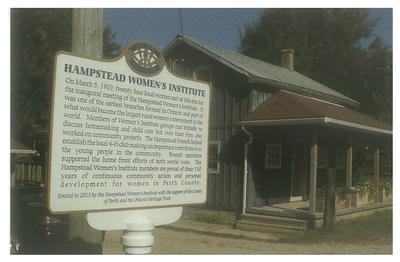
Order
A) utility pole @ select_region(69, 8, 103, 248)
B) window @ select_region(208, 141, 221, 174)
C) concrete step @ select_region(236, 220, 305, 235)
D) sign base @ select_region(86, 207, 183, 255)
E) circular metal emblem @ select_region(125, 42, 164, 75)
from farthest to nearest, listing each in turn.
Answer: window @ select_region(208, 141, 221, 174) → concrete step @ select_region(236, 220, 305, 235) → utility pole @ select_region(69, 8, 103, 248) → circular metal emblem @ select_region(125, 42, 164, 75) → sign base @ select_region(86, 207, 183, 255)

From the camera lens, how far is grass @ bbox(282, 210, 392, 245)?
1070 cm

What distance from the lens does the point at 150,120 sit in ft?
14.0

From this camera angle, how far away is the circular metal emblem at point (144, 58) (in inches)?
164

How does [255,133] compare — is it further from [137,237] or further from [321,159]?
[137,237]

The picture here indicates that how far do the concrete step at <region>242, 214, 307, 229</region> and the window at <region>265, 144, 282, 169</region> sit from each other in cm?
221

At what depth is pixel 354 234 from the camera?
11383 mm

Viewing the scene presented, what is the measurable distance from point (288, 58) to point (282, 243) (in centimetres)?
1020

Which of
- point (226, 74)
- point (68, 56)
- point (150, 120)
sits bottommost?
point (150, 120)

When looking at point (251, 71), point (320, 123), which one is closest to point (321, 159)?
point (251, 71)

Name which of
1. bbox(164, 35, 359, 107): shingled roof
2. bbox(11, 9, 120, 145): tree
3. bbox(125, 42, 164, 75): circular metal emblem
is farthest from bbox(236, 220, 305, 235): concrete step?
bbox(125, 42, 164, 75): circular metal emblem

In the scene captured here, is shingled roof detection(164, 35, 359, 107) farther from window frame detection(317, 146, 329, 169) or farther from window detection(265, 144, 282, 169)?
window frame detection(317, 146, 329, 169)
